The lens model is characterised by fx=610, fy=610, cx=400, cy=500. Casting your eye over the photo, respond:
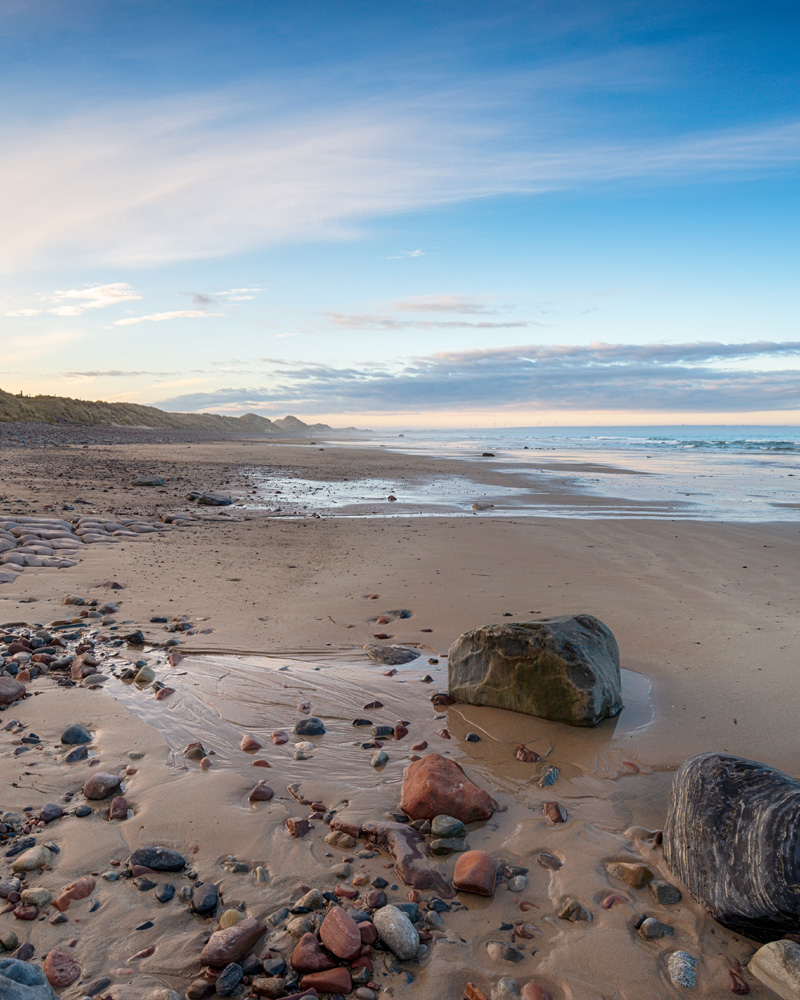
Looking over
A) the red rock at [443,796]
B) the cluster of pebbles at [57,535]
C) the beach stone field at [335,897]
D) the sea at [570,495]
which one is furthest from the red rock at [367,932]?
the sea at [570,495]

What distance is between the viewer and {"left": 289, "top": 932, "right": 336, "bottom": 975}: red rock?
2.07 meters

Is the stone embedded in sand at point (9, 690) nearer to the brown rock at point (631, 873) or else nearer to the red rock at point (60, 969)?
the red rock at point (60, 969)

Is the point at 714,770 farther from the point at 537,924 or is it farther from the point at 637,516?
the point at 637,516

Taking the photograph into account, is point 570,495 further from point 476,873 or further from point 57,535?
point 476,873

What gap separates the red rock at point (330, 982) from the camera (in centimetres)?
201

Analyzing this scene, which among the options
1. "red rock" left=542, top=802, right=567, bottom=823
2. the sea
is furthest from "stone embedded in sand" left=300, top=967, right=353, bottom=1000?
the sea

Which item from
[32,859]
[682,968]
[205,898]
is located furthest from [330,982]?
[32,859]

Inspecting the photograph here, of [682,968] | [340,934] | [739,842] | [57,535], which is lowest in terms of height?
[682,968]

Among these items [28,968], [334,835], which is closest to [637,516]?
[334,835]

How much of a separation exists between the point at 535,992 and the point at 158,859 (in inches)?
60.9

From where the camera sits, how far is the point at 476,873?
2.50 metres

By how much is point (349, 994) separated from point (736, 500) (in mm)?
16565

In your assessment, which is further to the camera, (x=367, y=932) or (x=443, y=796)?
(x=443, y=796)

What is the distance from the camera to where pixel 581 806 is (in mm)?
3133
